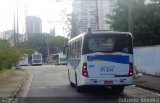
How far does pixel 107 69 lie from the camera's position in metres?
18.9

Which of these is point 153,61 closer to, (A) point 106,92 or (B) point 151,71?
(B) point 151,71

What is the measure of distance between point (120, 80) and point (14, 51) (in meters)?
25.9

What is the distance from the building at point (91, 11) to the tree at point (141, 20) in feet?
40.3

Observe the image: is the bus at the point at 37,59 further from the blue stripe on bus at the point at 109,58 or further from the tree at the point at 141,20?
the blue stripe on bus at the point at 109,58

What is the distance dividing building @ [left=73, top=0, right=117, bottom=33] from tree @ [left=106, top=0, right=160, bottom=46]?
12.3 metres

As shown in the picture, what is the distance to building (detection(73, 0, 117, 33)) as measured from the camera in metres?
59.7

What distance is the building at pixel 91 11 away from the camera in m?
59.7

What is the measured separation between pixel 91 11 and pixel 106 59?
46.0 metres

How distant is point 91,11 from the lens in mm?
64500

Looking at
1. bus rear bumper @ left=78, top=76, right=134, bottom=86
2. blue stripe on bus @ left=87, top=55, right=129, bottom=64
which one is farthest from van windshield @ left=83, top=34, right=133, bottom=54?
bus rear bumper @ left=78, top=76, right=134, bottom=86

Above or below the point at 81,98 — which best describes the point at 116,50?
above

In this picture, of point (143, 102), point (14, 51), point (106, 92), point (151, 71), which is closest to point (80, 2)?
point (14, 51)

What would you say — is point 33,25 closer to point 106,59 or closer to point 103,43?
point 103,43

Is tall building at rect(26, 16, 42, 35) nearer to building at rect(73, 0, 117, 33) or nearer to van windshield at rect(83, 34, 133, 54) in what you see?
building at rect(73, 0, 117, 33)
